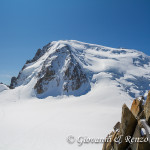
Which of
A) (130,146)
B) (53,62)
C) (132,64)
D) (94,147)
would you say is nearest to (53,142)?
(94,147)

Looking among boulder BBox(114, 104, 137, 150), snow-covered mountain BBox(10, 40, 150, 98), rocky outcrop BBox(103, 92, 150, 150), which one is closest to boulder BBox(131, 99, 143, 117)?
rocky outcrop BBox(103, 92, 150, 150)

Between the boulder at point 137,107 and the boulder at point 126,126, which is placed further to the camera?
the boulder at point 137,107

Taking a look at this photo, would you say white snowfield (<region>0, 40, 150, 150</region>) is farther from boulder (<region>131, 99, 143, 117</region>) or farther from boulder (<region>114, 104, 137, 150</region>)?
boulder (<region>131, 99, 143, 117</region>)

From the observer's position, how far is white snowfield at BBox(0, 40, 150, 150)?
1744cm

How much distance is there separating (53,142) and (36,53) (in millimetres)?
93868

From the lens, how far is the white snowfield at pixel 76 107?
687 inches

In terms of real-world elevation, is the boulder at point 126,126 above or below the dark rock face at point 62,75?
below

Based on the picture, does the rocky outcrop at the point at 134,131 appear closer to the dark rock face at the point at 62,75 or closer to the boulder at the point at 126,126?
the boulder at the point at 126,126

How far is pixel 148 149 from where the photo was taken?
5941 mm

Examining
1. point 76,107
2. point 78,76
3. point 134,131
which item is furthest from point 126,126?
point 78,76

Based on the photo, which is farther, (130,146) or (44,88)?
(44,88)

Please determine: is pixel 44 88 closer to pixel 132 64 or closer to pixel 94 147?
pixel 94 147

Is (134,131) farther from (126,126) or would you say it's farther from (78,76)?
(78,76)

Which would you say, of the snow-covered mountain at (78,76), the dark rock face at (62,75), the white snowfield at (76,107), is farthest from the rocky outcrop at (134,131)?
the dark rock face at (62,75)
